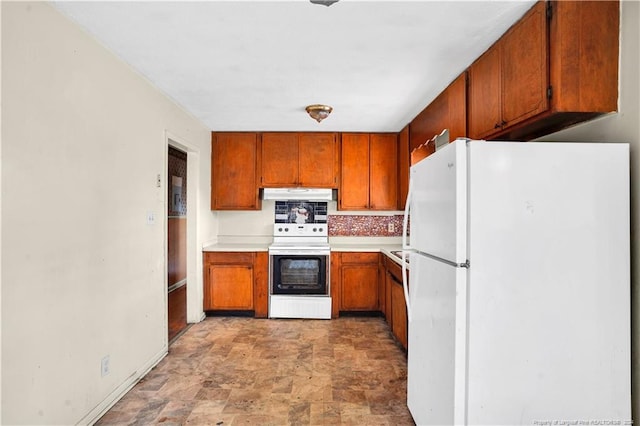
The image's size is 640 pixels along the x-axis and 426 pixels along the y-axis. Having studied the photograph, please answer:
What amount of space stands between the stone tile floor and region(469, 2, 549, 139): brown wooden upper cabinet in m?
A: 1.92

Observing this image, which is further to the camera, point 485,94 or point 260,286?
point 260,286

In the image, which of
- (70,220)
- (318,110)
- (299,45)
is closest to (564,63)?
(299,45)

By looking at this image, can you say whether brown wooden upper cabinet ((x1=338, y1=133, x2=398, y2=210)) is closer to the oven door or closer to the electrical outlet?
the oven door

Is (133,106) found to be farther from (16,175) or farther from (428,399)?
(428,399)

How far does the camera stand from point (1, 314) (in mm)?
1466

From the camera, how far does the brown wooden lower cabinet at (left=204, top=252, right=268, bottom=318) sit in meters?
4.13

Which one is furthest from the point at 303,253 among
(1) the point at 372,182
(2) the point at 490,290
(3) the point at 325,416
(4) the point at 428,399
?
(2) the point at 490,290

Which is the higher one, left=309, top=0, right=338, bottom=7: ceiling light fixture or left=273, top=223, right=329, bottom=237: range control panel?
left=309, top=0, right=338, bottom=7: ceiling light fixture

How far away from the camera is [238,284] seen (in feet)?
13.6

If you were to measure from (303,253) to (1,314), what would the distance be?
293 centimetres

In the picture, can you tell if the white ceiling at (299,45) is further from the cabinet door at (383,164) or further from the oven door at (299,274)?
the oven door at (299,274)

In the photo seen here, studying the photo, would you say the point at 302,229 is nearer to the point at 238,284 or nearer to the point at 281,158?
the point at 281,158

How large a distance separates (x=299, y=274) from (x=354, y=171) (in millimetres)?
1460

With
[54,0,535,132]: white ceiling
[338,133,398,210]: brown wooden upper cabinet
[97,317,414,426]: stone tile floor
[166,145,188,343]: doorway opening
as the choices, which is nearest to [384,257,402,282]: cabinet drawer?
[97,317,414,426]: stone tile floor
